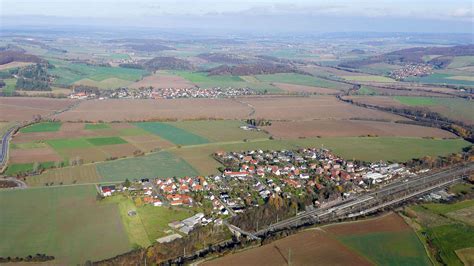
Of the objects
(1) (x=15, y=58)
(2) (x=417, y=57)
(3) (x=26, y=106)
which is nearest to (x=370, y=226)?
(3) (x=26, y=106)

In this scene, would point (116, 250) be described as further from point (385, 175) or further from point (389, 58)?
point (389, 58)

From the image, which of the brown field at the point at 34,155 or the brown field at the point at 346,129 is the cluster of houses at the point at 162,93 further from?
the brown field at the point at 34,155

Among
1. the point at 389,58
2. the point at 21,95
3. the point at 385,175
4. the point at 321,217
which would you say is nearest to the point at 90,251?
the point at 321,217

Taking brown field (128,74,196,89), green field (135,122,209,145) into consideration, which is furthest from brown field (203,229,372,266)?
brown field (128,74,196,89)

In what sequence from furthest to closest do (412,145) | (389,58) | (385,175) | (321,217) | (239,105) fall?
(389,58), (239,105), (412,145), (385,175), (321,217)

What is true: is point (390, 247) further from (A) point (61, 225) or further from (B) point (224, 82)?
(B) point (224, 82)

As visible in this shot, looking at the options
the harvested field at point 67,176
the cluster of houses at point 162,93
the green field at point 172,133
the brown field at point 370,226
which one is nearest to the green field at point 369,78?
the cluster of houses at point 162,93

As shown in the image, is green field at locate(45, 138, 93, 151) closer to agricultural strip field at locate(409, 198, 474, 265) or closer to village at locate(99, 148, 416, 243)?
village at locate(99, 148, 416, 243)
